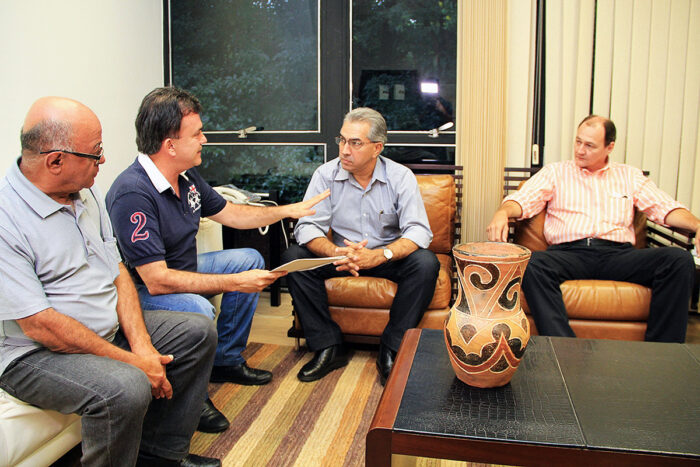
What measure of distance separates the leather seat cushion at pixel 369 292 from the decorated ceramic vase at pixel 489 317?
125 cm

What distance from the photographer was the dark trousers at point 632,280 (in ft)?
8.34

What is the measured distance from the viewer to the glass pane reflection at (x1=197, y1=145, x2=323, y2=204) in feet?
13.3

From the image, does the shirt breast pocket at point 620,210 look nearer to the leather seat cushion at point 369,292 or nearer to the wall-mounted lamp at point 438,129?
the leather seat cushion at point 369,292

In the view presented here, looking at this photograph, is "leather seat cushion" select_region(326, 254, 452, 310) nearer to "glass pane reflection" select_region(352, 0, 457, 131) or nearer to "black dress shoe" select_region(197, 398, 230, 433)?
"black dress shoe" select_region(197, 398, 230, 433)

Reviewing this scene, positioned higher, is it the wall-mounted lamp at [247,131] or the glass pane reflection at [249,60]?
the glass pane reflection at [249,60]

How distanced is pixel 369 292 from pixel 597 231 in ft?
4.01

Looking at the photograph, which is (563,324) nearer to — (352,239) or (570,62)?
(352,239)

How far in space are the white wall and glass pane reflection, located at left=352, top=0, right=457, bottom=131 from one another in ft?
4.75

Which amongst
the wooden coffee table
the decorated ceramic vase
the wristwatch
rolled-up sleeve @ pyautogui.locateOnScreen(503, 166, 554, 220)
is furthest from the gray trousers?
rolled-up sleeve @ pyautogui.locateOnScreen(503, 166, 554, 220)

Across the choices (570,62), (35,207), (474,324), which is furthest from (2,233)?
(570,62)

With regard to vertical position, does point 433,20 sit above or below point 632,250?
above

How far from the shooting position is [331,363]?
2.74 meters

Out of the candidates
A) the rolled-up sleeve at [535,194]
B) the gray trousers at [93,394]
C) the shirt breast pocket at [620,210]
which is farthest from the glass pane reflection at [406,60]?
the gray trousers at [93,394]

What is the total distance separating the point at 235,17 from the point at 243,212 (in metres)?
1.94
